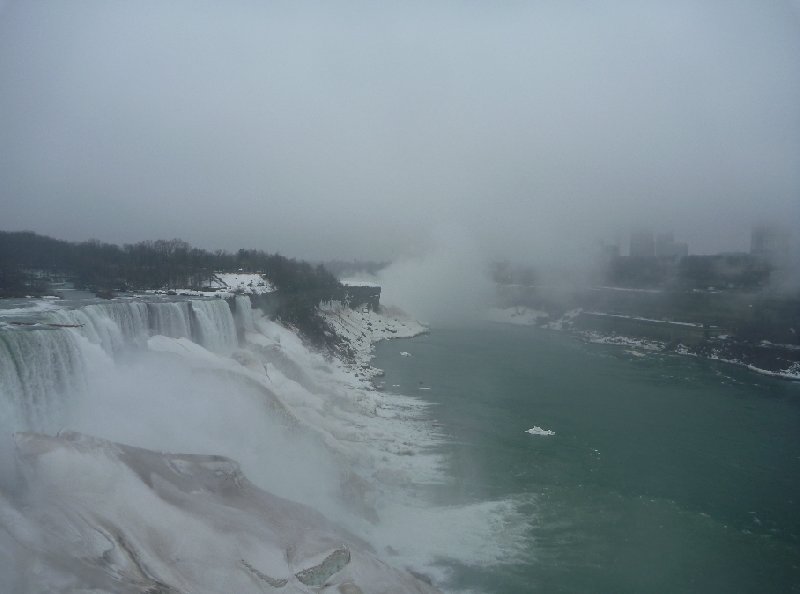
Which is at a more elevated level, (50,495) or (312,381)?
(50,495)

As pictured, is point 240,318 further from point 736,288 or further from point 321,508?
point 736,288

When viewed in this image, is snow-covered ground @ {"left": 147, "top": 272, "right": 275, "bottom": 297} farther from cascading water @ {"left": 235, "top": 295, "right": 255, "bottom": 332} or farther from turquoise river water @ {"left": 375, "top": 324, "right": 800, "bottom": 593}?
turquoise river water @ {"left": 375, "top": 324, "right": 800, "bottom": 593}

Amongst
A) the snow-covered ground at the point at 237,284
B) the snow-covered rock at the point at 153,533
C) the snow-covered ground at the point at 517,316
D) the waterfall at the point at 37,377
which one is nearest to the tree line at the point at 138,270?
the snow-covered ground at the point at 237,284

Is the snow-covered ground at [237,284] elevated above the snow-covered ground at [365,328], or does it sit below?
above

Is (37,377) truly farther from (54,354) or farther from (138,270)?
(138,270)

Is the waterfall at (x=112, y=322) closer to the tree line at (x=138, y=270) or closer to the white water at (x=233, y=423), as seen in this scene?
the white water at (x=233, y=423)

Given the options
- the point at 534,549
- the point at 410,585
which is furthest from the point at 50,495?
the point at 534,549

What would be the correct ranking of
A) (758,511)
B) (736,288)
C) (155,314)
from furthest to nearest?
1. (736,288)
2. (155,314)
3. (758,511)
